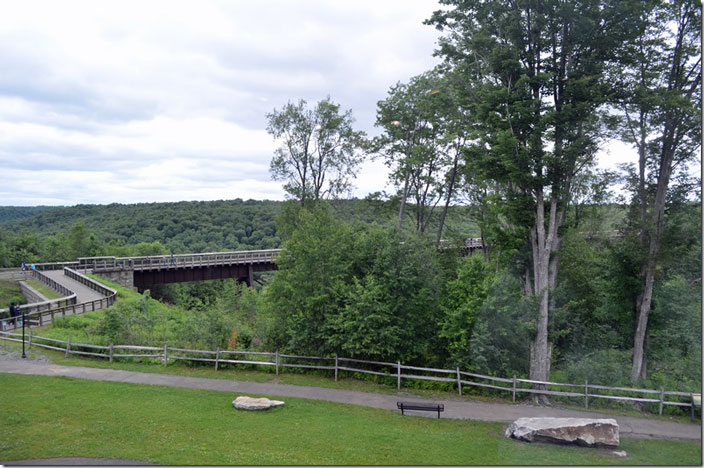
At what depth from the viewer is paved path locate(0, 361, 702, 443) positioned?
10195 mm

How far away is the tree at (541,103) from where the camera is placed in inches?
532

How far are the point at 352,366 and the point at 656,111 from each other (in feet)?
38.0

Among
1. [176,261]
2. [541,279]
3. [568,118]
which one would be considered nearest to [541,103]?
[568,118]

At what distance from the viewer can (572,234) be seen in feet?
50.8

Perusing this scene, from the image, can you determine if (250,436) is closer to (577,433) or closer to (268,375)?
(268,375)

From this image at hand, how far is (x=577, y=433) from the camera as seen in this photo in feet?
29.1

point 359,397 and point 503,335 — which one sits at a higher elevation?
point 503,335

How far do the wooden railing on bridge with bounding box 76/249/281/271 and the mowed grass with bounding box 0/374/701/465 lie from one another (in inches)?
956

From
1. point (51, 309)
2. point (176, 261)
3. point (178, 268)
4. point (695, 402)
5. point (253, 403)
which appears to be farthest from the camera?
point (176, 261)

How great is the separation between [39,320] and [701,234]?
82.8 feet

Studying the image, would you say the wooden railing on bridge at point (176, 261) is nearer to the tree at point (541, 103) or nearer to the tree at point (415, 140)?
the tree at point (415, 140)

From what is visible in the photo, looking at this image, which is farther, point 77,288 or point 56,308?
point 77,288

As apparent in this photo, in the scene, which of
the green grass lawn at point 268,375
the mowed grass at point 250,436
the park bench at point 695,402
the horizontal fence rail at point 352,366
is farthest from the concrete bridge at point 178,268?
the park bench at point 695,402

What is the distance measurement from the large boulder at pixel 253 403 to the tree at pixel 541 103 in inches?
306
